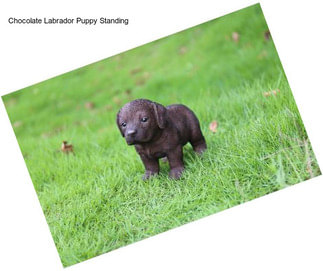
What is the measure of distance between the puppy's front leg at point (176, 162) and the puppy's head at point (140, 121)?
13.0 inches

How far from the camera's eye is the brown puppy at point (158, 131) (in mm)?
3854

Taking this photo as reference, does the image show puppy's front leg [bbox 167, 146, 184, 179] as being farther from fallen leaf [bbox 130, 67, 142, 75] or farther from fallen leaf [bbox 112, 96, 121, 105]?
fallen leaf [bbox 130, 67, 142, 75]

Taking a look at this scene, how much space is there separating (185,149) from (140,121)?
117cm

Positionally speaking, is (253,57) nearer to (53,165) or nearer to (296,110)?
(296,110)

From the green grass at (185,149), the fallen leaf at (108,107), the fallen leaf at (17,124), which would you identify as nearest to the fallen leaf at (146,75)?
the green grass at (185,149)

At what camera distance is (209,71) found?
7.86 m

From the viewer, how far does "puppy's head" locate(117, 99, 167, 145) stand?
3.82m

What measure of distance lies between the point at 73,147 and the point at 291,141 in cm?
328

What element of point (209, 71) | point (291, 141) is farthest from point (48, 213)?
point (209, 71)

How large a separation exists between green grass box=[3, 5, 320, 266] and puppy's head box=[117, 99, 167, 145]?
0.62 m

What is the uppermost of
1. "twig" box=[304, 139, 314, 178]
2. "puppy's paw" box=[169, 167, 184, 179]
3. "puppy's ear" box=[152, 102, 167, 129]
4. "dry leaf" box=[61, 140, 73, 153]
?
"dry leaf" box=[61, 140, 73, 153]

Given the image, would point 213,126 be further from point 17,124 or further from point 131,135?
point 17,124

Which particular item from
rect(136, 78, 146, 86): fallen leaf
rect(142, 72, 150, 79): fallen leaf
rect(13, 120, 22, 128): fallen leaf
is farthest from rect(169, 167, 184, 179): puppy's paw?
rect(13, 120, 22, 128): fallen leaf

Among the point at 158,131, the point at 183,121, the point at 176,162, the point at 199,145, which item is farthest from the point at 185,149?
the point at 158,131
